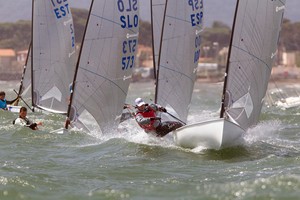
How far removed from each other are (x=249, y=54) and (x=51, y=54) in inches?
321

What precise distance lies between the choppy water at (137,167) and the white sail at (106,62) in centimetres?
53

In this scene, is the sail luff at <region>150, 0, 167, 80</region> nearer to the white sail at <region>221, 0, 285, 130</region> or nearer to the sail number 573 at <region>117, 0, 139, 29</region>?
the sail number 573 at <region>117, 0, 139, 29</region>

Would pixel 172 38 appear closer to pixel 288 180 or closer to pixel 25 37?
pixel 288 180

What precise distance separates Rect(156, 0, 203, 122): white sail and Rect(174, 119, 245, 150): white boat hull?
313cm

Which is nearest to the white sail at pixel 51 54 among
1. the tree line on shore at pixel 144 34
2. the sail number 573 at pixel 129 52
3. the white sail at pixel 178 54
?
the white sail at pixel 178 54

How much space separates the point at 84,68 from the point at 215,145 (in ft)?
11.7

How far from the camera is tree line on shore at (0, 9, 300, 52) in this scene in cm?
9588

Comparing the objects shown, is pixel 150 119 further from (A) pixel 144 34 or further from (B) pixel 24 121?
(A) pixel 144 34

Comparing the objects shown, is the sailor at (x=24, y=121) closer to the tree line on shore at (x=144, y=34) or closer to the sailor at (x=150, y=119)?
the sailor at (x=150, y=119)

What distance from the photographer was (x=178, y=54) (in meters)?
17.2

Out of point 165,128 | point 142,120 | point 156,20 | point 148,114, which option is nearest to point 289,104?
point 156,20

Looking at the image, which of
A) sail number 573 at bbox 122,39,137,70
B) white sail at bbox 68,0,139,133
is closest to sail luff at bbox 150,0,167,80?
sail number 573 at bbox 122,39,137,70

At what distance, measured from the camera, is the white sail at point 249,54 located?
47.4 ft

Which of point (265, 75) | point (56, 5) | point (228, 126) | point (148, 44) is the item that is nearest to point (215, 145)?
point (228, 126)
